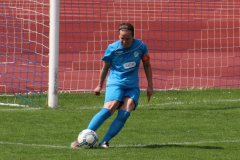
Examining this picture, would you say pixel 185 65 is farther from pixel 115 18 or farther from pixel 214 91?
pixel 115 18

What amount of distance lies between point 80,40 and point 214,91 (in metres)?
6.76

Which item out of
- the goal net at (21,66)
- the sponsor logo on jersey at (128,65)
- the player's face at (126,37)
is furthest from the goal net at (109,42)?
the player's face at (126,37)

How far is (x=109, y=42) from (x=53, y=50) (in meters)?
7.41

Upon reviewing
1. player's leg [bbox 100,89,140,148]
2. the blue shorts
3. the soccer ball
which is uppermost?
the blue shorts

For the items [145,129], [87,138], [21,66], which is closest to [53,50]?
[145,129]

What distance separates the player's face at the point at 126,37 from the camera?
872cm

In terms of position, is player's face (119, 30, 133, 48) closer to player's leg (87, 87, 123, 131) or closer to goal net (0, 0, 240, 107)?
player's leg (87, 87, 123, 131)

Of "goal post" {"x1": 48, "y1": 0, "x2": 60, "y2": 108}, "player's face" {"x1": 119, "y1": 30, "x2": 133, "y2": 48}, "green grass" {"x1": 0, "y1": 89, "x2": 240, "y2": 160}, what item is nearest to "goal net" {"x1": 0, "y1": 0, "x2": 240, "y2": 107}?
"goal post" {"x1": 48, "y1": 0, "x2": 60, "y2": 108}

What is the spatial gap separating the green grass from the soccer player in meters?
0.34

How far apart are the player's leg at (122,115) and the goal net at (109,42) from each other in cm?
404

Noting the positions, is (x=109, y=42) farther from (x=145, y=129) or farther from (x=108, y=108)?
(x=108, y=108)

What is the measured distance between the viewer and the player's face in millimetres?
8719

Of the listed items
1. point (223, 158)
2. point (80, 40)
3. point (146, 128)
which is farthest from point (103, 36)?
point (223, 158)

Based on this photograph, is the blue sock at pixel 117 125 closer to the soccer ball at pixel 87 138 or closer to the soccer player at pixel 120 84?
the soccer player at pixel 120 84
